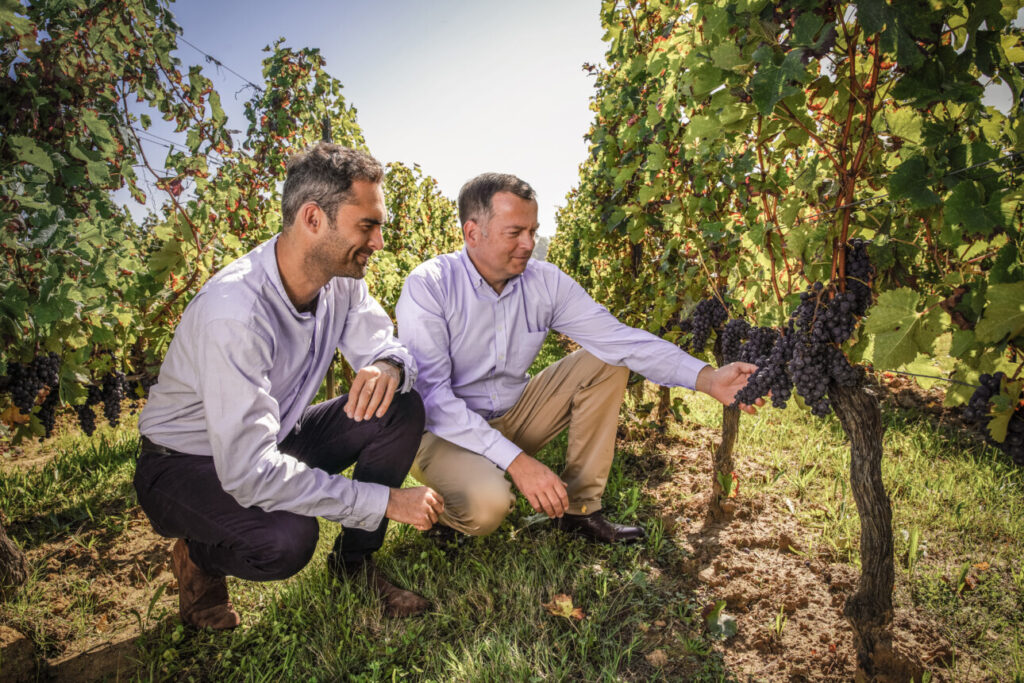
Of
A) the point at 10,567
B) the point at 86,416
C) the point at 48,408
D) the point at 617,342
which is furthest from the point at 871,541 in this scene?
the point at 86,416

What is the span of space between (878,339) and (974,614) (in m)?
1.40

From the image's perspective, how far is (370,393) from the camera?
1.99 metres

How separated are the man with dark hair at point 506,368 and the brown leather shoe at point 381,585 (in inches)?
13.9

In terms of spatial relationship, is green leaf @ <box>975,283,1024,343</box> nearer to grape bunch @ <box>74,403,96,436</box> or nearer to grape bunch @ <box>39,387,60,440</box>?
grape bunch @ <box>39,387,60,440</box>

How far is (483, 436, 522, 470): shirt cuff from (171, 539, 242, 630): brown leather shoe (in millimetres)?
1120

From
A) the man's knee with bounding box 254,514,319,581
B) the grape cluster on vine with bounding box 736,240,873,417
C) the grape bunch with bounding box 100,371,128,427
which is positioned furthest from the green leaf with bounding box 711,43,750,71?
the grape bunch with bounding box 100,371,128,427

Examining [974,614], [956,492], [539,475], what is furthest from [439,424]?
[956,492]

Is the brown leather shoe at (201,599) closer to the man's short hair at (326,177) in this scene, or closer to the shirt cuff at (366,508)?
the shirt cuff at (366,508)

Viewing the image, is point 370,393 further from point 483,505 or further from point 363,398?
point 483,505

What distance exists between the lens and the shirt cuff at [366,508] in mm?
1804

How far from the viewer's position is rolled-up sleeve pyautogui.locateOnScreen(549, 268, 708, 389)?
2328mm

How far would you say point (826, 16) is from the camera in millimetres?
1350

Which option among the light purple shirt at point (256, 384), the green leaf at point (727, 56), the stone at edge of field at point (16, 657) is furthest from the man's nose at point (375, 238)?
the stone at edge of field at point (16, 657)

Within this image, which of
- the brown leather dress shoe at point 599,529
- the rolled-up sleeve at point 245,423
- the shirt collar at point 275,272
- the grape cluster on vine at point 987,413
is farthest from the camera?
the brown leather dress shoe at point 599,529
